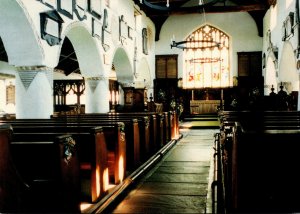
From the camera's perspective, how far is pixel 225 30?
18.9 metres

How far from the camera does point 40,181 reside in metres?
2.83

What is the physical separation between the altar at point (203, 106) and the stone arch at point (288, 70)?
203 inches

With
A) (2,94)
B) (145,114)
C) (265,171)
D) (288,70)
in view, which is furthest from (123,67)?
(265,171)

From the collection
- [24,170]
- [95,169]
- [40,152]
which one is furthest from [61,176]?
[95,169]

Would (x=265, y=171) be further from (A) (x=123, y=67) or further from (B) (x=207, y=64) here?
(B) (x=207, y=64)

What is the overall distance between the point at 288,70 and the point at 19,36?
32.6 ft

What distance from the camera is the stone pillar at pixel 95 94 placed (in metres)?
11.3

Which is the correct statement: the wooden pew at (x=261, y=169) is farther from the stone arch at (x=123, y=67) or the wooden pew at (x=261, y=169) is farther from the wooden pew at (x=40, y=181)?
the stone arch at (x=123, y=67)

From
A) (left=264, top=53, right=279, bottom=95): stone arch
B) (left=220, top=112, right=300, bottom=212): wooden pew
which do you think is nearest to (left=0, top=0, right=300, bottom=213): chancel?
(left=220, top=112, right=300, bottom=212): wooden pew

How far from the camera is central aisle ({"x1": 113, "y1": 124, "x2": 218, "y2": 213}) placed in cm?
358

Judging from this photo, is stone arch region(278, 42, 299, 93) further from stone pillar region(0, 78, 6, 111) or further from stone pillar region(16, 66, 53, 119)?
stone pillar region(0, 78, 6, 111)

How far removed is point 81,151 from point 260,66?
1632 centimetres

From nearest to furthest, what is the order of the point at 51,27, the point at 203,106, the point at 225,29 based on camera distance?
1. the point at 51,27
2. the point at 203,106
3. the point at 225,29

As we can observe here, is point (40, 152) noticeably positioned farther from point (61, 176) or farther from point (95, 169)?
point (95, 169)
